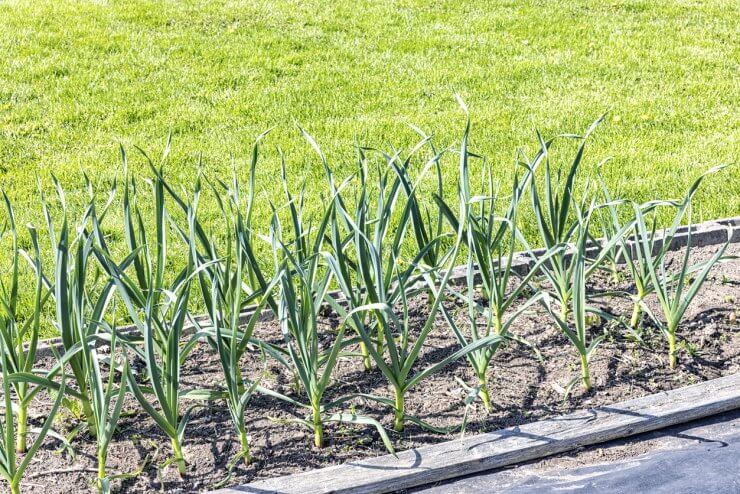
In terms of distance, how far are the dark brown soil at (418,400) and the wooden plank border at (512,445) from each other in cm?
9

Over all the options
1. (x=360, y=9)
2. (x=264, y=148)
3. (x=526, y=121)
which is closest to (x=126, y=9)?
(x=360, y=9)

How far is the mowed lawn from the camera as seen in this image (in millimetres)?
4871

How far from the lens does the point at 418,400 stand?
2842mm

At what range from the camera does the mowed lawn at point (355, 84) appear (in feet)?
16.0

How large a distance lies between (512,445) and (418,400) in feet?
1.20

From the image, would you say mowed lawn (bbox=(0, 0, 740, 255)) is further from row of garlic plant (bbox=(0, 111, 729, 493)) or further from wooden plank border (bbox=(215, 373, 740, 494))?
wooden plank border (bbox=(215, 373, 740, 494))

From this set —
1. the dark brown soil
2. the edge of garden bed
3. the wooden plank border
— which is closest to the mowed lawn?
the edge of garden bed

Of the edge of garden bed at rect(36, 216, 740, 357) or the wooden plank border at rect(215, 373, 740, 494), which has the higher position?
the edge of garden bed at rect(36, 216, 740, 357)

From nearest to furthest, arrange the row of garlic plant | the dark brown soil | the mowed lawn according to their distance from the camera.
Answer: the row of garlic plant
the dark brown soil
the mowed lawn

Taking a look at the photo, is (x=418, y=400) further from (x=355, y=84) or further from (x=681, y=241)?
(x=355, y=84)

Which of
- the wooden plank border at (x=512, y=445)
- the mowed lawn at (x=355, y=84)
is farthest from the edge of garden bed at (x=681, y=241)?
the wooden plank border at (x=512, y=445)

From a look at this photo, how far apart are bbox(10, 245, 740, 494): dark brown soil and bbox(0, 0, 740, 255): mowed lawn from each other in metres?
1.29

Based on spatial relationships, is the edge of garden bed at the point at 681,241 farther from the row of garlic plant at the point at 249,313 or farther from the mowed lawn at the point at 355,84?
the mowed lawn at the point at 355,84

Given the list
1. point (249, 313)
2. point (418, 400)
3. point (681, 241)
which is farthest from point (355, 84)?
point (418, 400)
